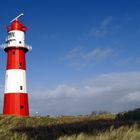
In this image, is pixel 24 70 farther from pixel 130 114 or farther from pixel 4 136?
pixel 4 136

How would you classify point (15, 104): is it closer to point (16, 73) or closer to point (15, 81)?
point (15, 81)

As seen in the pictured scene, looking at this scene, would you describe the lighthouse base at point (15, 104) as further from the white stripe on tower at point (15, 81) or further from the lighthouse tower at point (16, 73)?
the white stripe on tower at point (15, 81)

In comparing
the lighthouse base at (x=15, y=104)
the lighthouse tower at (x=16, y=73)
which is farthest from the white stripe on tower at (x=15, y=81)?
the lighthouse base at (x=15, y=104)

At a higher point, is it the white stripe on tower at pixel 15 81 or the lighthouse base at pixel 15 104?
the white stripe on tower at pixel 15 81

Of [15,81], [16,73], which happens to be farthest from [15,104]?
[16,73]

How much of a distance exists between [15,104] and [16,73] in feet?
9.64

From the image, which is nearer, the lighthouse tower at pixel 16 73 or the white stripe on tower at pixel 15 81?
the lighthouse tower at pixel 16 73

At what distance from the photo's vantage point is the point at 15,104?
32.5m

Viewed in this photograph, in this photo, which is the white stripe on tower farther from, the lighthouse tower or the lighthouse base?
the lighthouse base

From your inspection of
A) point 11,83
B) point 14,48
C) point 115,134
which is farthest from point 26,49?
point 115,134

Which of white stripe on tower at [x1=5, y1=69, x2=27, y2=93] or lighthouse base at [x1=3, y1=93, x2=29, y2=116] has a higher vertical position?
white stripe on tower at [x1=5, y1=69, x2=27, y2=93]

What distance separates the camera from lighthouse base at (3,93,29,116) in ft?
107

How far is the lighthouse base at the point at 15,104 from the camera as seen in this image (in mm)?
32469

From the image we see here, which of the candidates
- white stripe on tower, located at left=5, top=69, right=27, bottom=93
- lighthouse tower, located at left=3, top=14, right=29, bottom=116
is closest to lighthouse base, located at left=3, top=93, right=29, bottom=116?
lighthouse tower, located at left=3, top=14, right=29, bottom=116
